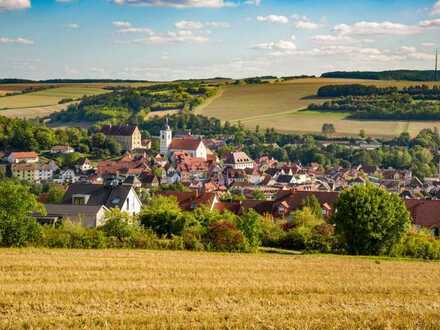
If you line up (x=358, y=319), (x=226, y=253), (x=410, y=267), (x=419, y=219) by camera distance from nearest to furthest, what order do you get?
(x=358, y=319), (x=410, y=267), (x=226, y=253), (x=419, y=219)

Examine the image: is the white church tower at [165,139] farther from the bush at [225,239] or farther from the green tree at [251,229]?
the bush at [225,239]

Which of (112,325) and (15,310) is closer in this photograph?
(112,325)

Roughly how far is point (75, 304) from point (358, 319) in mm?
6359

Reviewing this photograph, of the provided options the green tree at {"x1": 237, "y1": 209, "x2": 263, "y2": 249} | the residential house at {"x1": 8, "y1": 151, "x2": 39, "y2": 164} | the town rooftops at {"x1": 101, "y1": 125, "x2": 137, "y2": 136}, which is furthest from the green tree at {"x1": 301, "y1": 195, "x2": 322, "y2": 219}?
the town rooftops at {"x1": 101, "y1": 125, "x2": 137, "y2": 136}

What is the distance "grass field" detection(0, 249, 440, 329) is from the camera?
1612 cm

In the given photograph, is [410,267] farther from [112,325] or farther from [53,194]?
[53,194]

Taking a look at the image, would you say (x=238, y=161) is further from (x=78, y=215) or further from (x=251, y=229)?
(x=251, y=229)

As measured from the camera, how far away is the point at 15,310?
663 inches

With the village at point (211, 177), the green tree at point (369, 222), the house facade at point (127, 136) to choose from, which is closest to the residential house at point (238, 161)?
the village at point (211, 177)

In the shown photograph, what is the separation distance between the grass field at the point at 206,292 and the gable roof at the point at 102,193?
23.8 metres

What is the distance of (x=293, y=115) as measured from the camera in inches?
7087

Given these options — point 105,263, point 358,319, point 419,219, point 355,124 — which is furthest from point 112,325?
point 355,124

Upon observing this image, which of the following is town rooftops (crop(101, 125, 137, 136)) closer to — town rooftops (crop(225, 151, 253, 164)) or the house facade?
the house facade

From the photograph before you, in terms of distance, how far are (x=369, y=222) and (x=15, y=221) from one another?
17.4 m
